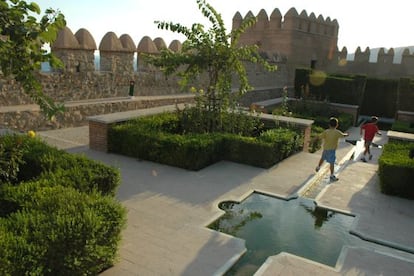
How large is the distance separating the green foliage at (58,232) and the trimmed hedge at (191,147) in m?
4.05

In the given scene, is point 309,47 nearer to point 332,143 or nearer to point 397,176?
point 332,143

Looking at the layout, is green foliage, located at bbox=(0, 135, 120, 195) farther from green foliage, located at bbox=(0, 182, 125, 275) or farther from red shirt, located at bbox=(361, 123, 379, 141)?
red shirt, located at bbox=(361, 123, 379, 141)

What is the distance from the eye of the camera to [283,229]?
19.4 ft

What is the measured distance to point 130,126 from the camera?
945cm

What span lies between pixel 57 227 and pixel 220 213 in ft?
10.1

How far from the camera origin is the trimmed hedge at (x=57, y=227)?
3.37 metres

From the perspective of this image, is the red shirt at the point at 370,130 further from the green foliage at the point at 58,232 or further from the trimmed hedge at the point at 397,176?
the green foliage at the point at 58,232

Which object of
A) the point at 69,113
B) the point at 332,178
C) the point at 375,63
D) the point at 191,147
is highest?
the point at 375,63

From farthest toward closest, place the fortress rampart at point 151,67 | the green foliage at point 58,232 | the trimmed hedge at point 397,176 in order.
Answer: the fortress rampart at point 151,67 → the trimmed hedge at point 397,176 → the green foliage at point 58,232

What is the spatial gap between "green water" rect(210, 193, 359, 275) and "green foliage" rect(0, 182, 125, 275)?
1617mm

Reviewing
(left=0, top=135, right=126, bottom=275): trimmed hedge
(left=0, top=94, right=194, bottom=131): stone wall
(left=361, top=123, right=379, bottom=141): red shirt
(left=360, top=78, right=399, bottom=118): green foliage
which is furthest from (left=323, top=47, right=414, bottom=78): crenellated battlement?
(left=0, top=135, right=126, bottom=275): trimmed hedge

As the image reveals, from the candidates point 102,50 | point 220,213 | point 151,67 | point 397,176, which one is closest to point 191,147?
point 220,213

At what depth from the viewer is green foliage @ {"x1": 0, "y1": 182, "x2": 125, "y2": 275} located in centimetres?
335

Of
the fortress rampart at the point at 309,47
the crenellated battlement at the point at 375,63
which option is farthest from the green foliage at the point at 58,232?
the crenellated battlement at the point at 375,63
